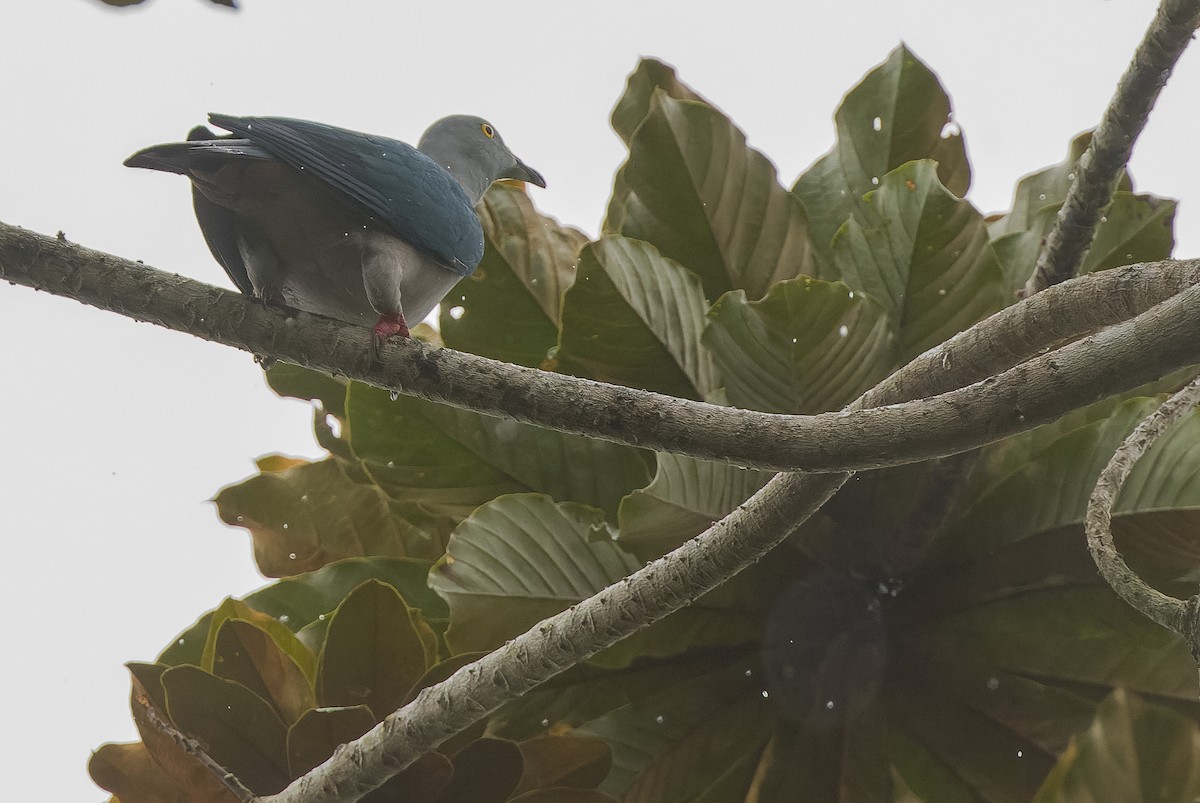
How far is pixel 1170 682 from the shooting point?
1082 mm

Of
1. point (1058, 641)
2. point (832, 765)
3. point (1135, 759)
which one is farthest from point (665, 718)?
point (1135, 759)

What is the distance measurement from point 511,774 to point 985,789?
0.49m

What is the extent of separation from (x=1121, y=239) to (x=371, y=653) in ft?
3.24

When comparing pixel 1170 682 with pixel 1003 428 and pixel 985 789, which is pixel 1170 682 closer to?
pixel 985 789

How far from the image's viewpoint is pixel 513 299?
4.53 feet

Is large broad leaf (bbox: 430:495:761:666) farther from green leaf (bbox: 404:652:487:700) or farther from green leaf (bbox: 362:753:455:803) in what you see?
green leaf (bbox: 362:753:455:803)

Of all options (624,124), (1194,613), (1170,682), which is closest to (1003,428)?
(1194,613)

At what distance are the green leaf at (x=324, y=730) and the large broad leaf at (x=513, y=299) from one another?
19.4 inches

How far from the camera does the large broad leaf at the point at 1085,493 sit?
1.04 metres

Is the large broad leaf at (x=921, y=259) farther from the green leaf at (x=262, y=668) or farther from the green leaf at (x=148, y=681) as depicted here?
the green leaf at (x=148, y=681)

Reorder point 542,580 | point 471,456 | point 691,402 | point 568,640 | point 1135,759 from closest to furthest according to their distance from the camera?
point 1135,759
point 691,402
point 568,640
point 542,580
point 471,456

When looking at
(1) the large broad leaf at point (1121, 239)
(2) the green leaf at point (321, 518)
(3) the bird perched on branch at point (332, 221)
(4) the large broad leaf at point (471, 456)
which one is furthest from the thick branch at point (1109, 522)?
(2) the green leaf at point (321, 518)

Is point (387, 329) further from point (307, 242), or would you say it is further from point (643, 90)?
point (643, 90)

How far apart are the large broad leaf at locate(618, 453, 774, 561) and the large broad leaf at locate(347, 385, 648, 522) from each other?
12cm
